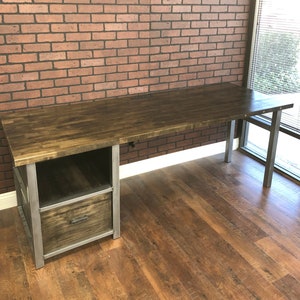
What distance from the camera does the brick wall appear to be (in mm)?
2542

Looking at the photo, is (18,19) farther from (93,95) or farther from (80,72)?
(93,95)

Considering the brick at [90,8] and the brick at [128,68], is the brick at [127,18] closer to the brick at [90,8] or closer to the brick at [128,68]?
the brick at [90,8]

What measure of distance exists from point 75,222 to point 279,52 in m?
2.38

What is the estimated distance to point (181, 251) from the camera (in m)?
2.41

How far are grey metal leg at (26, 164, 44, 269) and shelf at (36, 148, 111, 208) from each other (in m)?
0.06

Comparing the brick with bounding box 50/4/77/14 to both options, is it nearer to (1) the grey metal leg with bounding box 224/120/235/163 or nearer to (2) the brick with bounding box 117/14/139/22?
(2) the brick with bounding box 117/14/139/22

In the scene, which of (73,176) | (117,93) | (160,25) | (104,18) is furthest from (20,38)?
(160,25)

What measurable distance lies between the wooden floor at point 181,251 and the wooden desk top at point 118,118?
77 centimetres

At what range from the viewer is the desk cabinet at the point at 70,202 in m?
2.16

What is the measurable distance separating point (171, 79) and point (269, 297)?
6.51 feet

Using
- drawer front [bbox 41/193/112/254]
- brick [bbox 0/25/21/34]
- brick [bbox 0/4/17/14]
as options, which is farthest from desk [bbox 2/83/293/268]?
brick [bbox 0/4/17/14]

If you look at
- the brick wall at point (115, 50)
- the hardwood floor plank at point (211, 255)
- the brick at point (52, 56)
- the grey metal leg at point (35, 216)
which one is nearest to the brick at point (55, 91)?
the brick wall at point (115, 50)

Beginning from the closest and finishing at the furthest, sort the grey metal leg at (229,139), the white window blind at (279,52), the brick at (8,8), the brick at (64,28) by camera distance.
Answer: the brick at (8,8) < the brick at (64,28) < the white window blind at (279,52) < the grey metal leg at (229,139)

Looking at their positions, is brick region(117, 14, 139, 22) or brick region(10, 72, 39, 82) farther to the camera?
brick region(117, 14, 139, 22)
